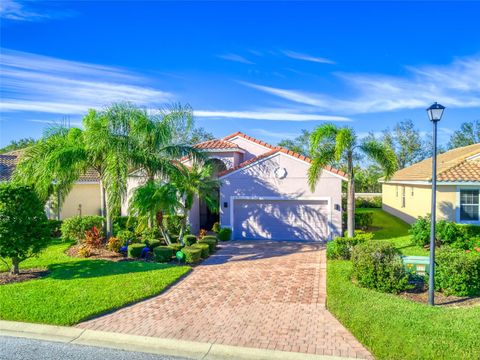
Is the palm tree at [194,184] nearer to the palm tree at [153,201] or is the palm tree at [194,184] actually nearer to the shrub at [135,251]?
the palm tree at [153,201]

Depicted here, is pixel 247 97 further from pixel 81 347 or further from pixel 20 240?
pixel 81 347

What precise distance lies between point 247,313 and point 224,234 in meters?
9.54

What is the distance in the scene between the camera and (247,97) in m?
25.0

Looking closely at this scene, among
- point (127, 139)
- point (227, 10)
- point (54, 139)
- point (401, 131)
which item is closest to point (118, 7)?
point (227, 10)

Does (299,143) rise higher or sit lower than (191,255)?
higher

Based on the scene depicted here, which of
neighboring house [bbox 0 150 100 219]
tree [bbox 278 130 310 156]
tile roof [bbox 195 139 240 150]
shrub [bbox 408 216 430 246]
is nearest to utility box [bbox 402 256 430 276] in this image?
shrub [bbox 408 216 430 246]

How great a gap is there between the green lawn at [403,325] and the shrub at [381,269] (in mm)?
403

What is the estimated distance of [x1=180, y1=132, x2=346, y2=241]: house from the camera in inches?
672

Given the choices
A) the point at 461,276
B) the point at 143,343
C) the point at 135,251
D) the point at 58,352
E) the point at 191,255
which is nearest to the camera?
the point at 58,352

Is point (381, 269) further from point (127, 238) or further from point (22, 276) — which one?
point (22, 276)

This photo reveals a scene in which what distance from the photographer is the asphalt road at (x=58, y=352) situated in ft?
20.7

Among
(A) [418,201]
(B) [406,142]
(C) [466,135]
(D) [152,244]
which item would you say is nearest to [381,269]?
(D) [152,244]

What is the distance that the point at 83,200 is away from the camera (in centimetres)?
2186

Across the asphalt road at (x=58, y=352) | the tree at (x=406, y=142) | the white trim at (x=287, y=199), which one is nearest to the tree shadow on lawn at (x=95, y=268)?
the asphalt road at (x=58, y=352)
